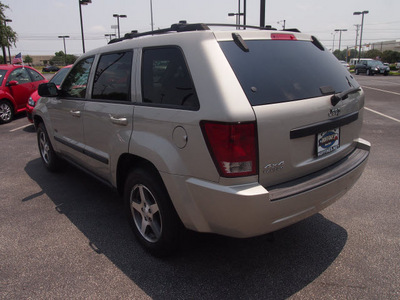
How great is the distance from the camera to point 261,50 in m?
2.66

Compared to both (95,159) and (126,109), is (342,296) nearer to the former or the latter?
(126,109)

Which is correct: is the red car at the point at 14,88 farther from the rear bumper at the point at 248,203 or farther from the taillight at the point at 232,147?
the taillight at the point at 232,147

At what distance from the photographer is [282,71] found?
8.63ft

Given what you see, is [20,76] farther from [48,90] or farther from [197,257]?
[197,257]

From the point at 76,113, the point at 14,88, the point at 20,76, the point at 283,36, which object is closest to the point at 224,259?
the point at 283,36

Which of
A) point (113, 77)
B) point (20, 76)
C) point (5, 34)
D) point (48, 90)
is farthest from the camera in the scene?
→ point (5, 34)

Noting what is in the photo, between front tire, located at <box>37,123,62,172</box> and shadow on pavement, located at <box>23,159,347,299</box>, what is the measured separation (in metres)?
1.63

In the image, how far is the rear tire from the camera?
10.2 m

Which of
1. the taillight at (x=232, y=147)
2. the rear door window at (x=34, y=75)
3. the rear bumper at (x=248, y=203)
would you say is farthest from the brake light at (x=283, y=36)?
the rear door window at (x=34, y=75)

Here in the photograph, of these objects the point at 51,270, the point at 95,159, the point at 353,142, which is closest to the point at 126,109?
the point at 95,159

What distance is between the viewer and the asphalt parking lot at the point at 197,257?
255cm

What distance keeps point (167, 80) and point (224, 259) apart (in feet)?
5.29

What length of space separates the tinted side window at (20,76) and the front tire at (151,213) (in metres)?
9.29

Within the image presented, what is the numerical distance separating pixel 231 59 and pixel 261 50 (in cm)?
37
